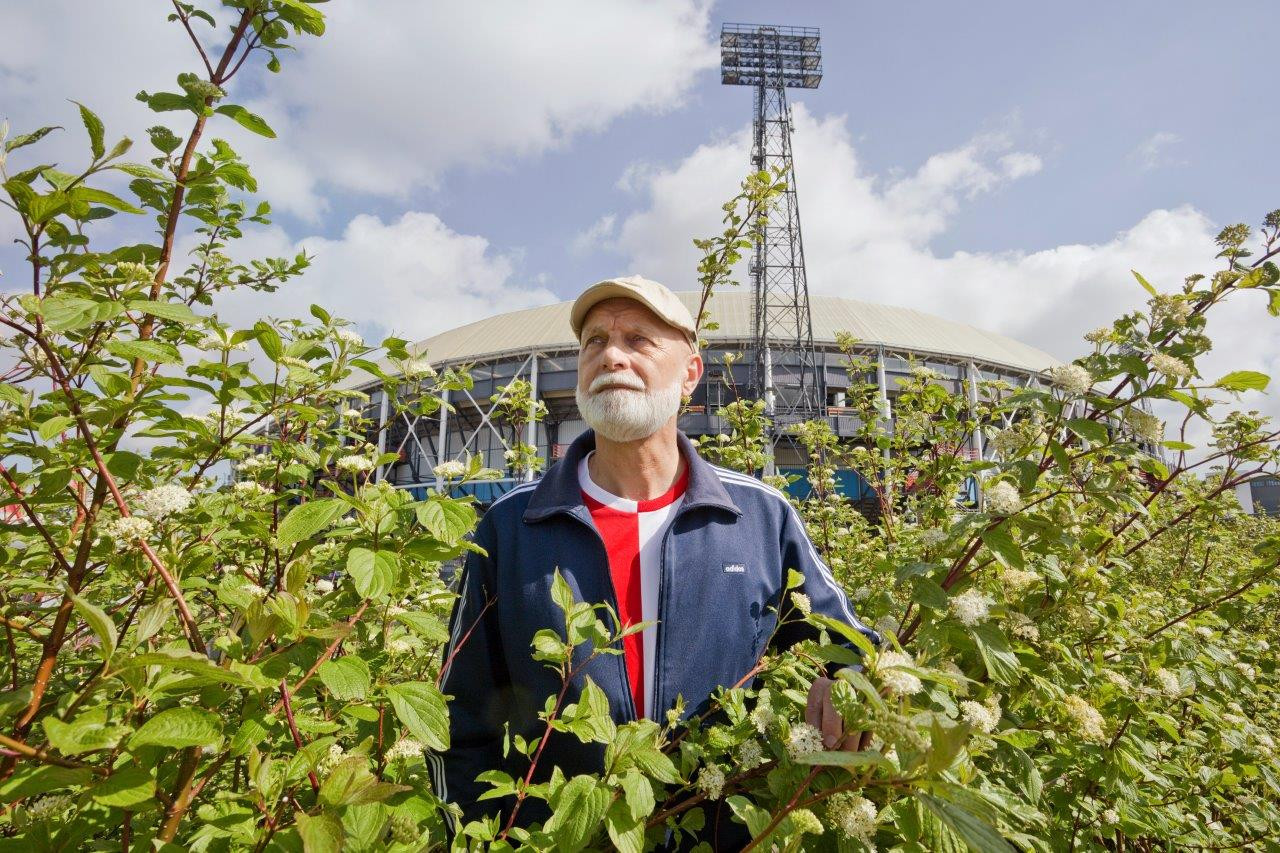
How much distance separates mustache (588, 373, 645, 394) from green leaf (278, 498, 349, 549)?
1153 millimetres

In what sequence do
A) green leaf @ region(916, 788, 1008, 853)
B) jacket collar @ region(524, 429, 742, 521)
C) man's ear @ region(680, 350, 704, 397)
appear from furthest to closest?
man's ear @ region(680, 350, 704, 397) → jacket collar @ region(524, 429, 742, 521) → green leaf @ region(916, 788, 1008, 853)

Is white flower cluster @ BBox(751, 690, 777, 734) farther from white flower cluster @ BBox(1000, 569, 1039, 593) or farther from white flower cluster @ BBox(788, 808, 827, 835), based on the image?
white flower cluster @ BBox(1000, 569, 1039, 593)

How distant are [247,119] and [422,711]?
1.32m

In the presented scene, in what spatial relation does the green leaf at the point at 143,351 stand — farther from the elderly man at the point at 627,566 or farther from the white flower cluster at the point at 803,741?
the white flower cluster at the point at 803,741

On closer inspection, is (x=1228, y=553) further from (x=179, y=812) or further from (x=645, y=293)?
(x=179, y=812)

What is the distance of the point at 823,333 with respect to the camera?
1273 inches

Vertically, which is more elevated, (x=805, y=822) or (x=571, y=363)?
(x=571, y=363)

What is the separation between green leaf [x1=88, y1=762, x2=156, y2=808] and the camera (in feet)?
2.76

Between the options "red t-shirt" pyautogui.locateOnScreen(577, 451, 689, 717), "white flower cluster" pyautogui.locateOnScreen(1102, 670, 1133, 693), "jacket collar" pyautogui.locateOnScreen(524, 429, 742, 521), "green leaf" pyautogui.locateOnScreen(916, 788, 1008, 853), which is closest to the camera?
"green leaf" pyautogui.locateOnScreen(916, 788, 1008, 853)

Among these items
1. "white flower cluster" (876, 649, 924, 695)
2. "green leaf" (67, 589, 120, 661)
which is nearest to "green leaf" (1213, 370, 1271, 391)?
"white flower cluster" (876, 649, 924, 695)

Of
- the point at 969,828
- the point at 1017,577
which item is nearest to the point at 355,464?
the point at 969,828

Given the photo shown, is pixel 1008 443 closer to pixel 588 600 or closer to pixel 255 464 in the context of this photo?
pixel 588 600

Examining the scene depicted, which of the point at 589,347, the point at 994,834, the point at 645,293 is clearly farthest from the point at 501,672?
the point at 994,834

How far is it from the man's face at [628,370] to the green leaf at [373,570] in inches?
44.0
